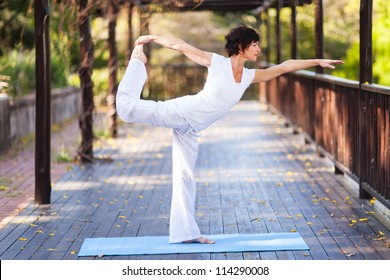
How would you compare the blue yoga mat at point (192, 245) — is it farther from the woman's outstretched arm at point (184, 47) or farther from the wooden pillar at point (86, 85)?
the wooden pillar at point (86, 85)

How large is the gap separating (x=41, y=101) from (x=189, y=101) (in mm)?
2590

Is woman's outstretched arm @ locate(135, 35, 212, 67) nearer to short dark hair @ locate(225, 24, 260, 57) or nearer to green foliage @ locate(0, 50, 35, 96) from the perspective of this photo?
short dark hair @ locate(225, 24, 260, 57)

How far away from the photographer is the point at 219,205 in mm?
9016

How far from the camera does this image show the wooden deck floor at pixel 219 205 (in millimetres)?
7098

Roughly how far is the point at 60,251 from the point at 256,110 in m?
16.2

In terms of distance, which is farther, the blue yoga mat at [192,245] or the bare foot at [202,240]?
the bare foot at [202,240]

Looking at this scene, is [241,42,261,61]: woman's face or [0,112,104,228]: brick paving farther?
[0,112,104,228]: brick paving

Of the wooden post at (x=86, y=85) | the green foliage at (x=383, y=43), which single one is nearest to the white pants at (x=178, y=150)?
the wooden post at (x=86, y=85)

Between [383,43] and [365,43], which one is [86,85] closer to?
[365,43]

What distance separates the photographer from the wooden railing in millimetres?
8188

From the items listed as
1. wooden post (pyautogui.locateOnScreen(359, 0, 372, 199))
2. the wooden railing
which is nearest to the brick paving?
the wooden railing

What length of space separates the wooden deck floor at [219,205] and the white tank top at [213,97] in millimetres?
1012

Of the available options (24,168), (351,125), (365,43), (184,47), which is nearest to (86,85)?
(24,168)

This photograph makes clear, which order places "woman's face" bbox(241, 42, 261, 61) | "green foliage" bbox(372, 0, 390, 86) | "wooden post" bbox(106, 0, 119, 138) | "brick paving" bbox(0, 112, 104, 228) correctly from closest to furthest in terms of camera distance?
"woman's face" bbox(241, 42, 261, 61) < "brick paving" bbox(0, 112, 104, 228) < "wooden post" bbox(106, 0, 119, 138) < "green foliage" bbox(372, 0, 390, 86)
